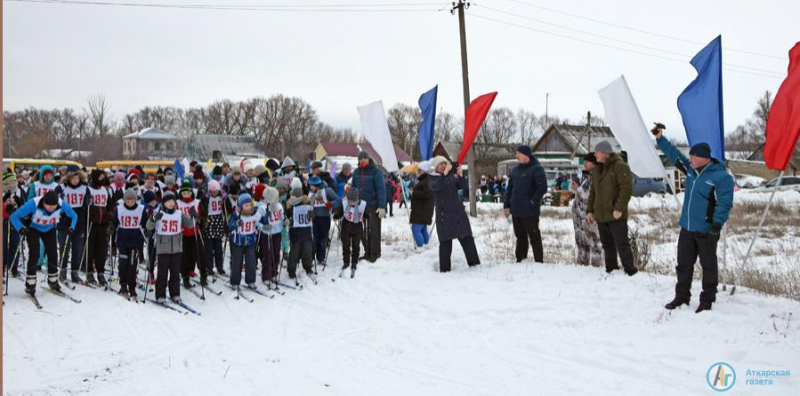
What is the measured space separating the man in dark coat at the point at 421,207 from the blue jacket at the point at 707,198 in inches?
203

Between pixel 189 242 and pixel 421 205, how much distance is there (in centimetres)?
436

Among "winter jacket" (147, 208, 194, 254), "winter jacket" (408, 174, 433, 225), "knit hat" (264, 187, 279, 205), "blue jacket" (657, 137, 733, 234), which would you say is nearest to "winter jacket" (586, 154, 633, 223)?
"blue jacket" (657, 137, 733, 234)

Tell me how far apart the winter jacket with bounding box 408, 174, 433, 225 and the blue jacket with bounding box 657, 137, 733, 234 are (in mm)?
5276

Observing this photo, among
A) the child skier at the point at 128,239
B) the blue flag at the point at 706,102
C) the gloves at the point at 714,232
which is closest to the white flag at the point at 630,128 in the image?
the blue flag at the point at 706,102

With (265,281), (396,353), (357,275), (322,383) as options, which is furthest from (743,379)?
(265,281)

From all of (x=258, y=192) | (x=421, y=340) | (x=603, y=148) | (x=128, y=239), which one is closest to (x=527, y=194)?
(x=603, y=148)

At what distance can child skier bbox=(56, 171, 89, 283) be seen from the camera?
9.36m

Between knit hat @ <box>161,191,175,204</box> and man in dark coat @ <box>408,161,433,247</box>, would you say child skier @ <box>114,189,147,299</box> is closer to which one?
knit hat @ <box>161,191,175,204</box>

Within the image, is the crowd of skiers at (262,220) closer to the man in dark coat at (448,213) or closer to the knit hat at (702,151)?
the man in dark coat at (448,213)

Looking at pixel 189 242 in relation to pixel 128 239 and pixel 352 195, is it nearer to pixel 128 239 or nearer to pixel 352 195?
pixel 128 239

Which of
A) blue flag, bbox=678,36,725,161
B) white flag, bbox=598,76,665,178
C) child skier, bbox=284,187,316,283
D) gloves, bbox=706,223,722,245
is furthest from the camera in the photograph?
child skier, bbox=284,187,316,283

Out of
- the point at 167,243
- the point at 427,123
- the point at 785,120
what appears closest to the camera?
the point at 785,120

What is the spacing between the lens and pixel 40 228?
8.40 m

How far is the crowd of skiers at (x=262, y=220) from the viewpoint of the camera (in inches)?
318
